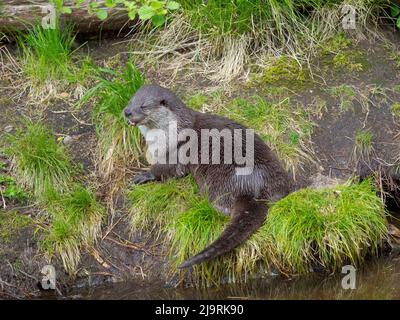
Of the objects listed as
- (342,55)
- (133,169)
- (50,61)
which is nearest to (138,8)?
(50,61)

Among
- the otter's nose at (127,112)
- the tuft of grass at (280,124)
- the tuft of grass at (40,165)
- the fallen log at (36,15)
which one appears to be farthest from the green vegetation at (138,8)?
the tuft of grass at (40,165)

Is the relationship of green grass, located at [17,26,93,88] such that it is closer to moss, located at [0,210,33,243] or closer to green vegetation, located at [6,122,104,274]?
green vegetation, located at [6,122,104,274]

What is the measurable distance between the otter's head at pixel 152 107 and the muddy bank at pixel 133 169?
48 cm

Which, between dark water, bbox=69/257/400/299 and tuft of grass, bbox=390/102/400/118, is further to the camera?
tuft of grass, bbox=390/102/400/118

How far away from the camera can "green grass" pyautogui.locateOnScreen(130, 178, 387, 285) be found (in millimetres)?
5527

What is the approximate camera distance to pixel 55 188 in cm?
601

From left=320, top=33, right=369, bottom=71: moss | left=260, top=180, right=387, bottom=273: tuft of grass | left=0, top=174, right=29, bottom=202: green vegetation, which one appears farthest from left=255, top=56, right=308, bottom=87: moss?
left=0, top=174, right=29, bottom=202: green vegetation

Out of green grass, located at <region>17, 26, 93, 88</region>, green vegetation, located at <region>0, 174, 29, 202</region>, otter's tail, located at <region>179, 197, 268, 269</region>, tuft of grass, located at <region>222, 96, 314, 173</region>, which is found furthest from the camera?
green grass, located at <region>17, 26, 93, 88</region>

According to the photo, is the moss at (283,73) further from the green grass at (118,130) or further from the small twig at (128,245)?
the small twig at (128,245)

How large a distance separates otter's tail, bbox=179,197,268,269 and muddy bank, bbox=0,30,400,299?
320mm

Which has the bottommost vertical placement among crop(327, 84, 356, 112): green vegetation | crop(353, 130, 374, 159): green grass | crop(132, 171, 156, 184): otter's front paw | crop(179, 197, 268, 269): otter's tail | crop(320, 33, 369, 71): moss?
crop(179, 197, 268, 269): otter's tail

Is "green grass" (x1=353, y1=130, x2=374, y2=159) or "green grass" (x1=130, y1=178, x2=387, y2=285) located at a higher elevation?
"green grass" (x1=353, y1=130, x2=374, y2=159)

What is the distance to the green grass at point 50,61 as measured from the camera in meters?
6.68

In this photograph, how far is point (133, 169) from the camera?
20.4 ft
